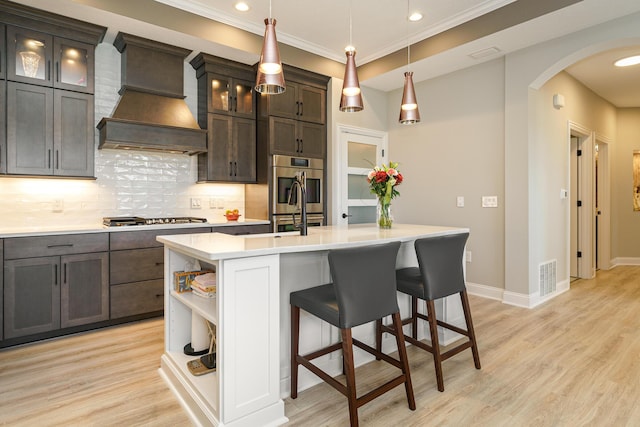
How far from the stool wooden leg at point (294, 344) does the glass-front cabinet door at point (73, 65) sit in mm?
2943

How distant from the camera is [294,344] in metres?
2.09

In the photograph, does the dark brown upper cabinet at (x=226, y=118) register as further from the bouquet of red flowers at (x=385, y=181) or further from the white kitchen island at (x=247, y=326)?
the white kitchen island at (x=247, y=326)

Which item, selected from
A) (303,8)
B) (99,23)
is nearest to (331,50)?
(303,8)

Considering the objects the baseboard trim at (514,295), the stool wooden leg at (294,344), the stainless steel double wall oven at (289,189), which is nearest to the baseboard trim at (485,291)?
the baseboard trim at (514,295)

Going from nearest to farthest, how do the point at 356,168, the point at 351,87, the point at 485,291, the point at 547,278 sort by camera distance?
the point at 351,87 < the point at 547,278 < the point at 485,291 < the point at 356,168

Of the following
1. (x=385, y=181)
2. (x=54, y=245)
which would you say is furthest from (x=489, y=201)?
(x=54, y=245)

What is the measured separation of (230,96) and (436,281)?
318 cm

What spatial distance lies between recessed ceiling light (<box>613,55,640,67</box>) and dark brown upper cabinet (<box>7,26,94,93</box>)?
18.8ft

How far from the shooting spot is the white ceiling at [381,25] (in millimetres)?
3098

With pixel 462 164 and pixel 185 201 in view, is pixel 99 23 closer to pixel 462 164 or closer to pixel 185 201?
pixel 185 201

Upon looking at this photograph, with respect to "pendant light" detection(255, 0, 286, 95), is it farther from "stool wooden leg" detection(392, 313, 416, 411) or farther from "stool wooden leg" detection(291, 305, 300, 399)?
"stool wooden leg" detection(392, 313, 416, 411)

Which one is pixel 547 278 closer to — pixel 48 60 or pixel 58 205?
pixel 58 205

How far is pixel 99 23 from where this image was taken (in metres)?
3.25

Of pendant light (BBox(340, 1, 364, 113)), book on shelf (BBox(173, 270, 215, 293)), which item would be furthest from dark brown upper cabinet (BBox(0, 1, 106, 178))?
pendant light (BBox(340, 1, 364, 113))
